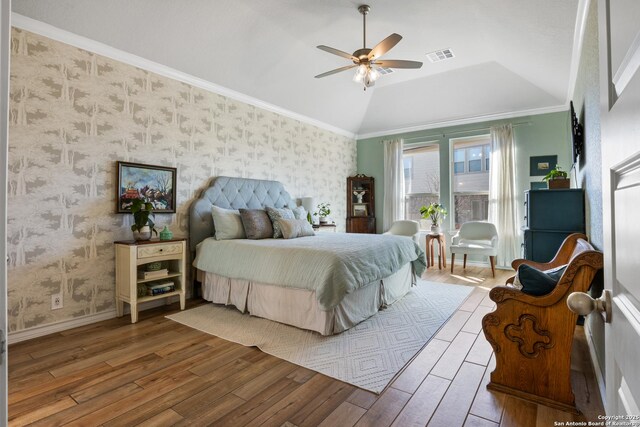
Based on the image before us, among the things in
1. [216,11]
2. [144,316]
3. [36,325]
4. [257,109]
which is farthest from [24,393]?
[257,109]

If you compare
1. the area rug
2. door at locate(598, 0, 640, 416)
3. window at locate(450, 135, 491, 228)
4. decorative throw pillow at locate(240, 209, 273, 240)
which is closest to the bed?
the area rug

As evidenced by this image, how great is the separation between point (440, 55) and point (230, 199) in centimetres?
354

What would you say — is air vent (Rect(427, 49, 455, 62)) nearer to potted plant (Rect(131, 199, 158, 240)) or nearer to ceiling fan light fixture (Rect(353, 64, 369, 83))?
ceiling fan light fixture (Rect(353, 64, 369, 83))

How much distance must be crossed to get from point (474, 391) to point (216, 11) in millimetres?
3968

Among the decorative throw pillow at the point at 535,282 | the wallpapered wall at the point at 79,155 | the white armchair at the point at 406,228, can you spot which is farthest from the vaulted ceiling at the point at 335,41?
the decorative throw pillow at the point at 535,282

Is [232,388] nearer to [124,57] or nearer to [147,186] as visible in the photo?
[147,186]

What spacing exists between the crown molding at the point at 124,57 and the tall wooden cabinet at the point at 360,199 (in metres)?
2.43

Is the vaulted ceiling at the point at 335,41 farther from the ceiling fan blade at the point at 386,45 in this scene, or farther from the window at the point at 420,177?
the window at the point at 420,177

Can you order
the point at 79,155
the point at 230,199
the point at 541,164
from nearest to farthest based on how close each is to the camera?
the point at 79,155
the point at 230,199
the point at 541,164

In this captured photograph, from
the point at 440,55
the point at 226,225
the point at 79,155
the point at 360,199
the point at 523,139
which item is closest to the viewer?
the point at 79,155

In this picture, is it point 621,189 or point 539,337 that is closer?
point 621,189

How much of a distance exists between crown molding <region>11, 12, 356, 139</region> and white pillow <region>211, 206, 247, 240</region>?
1.64 metres

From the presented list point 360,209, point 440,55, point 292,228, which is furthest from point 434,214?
point 292,228

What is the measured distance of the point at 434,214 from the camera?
6.00m
